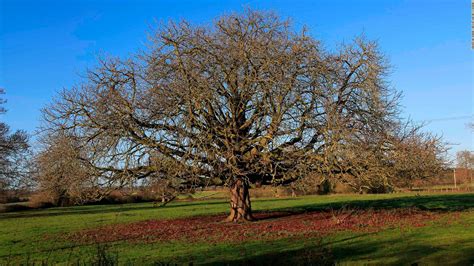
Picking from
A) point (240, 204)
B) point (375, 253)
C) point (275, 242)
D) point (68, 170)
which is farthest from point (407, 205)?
point (68, 170)

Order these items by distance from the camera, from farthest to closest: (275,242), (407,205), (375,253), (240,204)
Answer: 1. (407,205)
2. (240,204)
3. (275,242)
4. (375,253)

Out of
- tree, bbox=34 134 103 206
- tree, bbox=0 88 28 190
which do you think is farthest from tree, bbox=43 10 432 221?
tree, bbox=0 88 28 190

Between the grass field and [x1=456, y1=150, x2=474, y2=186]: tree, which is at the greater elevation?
[x1=456, y1=150, x2=474, y2=186]: tree

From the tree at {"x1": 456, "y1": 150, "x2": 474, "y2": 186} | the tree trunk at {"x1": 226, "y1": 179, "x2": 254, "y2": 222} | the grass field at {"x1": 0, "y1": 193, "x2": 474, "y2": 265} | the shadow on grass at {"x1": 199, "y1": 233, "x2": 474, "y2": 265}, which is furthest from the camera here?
the tree at {"x1": 456, "y1": 150, "x2": 474, "y2": 186}

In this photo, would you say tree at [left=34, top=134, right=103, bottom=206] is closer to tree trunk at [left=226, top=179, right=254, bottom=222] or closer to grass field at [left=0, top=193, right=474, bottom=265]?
grass field at [left=0, top=193, right=474, bottom=265]

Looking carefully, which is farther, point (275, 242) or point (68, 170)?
point (68, 170)

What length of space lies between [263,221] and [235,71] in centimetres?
795

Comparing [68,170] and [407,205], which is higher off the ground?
[68,170]

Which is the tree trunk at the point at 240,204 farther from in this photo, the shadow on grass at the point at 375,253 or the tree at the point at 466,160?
the tree at the point at 466,160

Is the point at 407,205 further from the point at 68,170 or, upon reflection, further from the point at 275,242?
the point at 68,170

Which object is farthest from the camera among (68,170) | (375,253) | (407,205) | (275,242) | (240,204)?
(407,205)

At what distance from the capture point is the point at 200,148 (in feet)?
66.3

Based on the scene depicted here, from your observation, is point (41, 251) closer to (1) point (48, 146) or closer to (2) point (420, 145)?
(1) point (48, 146)

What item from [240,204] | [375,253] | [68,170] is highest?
[68,170]
